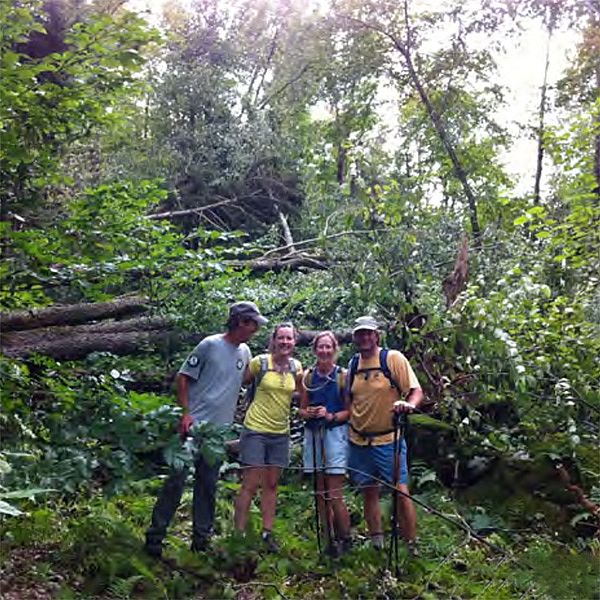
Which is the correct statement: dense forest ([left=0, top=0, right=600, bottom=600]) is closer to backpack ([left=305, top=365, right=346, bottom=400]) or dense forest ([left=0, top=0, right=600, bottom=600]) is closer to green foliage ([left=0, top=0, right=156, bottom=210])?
green foliage ([left=0, top=0, right=156, bottom=210])

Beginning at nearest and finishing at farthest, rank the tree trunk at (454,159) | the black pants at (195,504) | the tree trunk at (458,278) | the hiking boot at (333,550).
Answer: the black pants at (195,504) < the hiking boot at (333,550) < the tree trunk at (458,278) < the tree trunk at (454,159)

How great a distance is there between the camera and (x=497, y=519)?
238 inches

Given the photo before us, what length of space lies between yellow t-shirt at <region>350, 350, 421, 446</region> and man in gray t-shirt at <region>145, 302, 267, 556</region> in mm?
908

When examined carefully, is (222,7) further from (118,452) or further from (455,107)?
(118,452)

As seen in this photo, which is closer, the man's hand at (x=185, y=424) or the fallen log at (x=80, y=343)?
the man's hand at (x=185, y=424)

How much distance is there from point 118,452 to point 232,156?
38.2 ft

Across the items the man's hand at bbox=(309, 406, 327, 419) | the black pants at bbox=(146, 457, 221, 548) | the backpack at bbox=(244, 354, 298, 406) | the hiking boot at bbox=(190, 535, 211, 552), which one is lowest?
the hiking boot at bbox=(190, 535, 211, 552)

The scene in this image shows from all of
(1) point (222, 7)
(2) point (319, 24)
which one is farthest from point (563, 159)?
(1) point (222, 7)

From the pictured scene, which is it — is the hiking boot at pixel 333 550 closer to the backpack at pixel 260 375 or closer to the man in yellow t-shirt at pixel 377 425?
the man in yellow t-shirt at pixel 377 425

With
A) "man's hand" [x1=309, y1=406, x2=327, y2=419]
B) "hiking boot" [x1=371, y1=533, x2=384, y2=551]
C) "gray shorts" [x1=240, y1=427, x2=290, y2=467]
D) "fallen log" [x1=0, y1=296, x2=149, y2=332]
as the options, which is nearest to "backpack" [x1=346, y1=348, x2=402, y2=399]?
"man's hand" [x1=309, y1=406, x2=327, y2=419]

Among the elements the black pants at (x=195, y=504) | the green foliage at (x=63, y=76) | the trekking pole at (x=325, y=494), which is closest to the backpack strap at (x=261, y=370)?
the trekking pole at (x=325, y=494)

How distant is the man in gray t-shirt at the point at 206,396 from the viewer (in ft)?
15.3

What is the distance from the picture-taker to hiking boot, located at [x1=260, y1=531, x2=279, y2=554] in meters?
4.97

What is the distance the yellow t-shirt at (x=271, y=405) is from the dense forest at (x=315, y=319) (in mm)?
378
